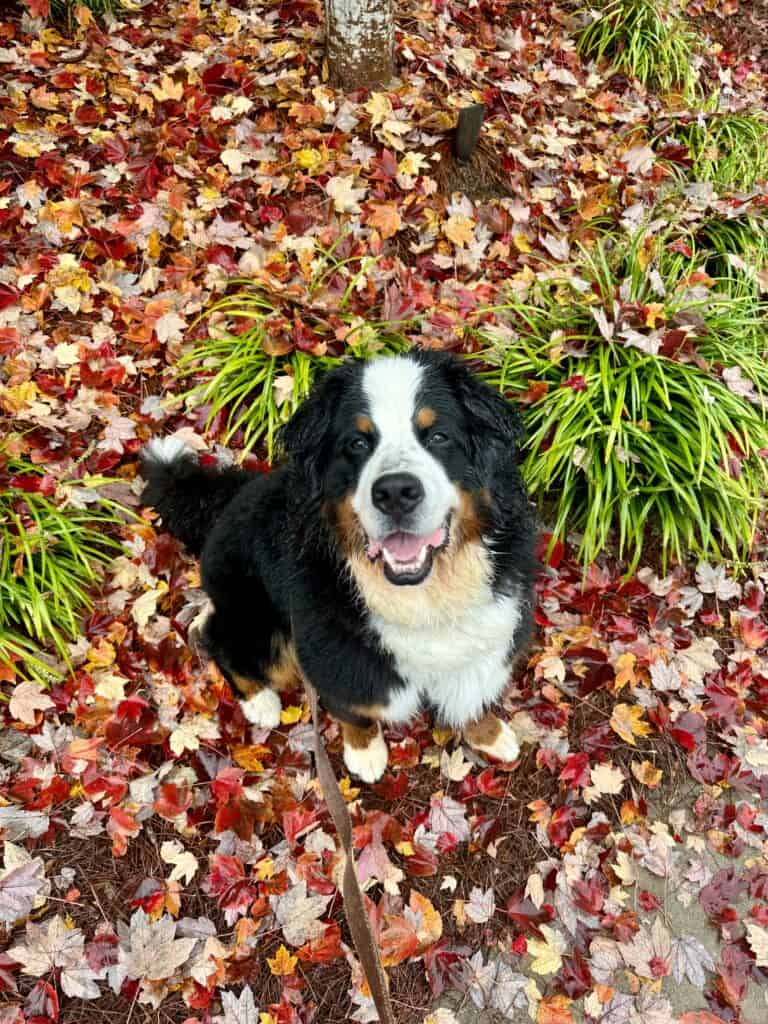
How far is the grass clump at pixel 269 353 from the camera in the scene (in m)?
3.93

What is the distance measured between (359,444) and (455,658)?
0.94m

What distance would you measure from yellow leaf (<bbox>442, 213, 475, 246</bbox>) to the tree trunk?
1.33 m

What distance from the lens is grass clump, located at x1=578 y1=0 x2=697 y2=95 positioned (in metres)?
5.70

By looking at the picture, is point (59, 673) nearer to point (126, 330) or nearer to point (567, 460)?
point (126, 330)

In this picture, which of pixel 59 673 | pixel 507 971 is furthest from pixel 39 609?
pixel 507 971

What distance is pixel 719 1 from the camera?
22.3 feet

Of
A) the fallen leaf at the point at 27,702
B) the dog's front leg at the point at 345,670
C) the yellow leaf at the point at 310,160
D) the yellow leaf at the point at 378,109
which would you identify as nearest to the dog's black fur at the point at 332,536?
the dog's front leg at the point at 345,670

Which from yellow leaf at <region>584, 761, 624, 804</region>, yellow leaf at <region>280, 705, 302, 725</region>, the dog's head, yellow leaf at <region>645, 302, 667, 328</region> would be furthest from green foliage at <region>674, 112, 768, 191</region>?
yellow leaf at <region>280, 705, 302, 725</region>

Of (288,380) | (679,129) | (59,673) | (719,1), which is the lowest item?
(59,673)

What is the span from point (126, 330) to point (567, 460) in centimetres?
281

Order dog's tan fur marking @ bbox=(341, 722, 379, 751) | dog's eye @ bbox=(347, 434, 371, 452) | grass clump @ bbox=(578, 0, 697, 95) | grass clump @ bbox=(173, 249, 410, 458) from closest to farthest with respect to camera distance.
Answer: dog's eye @ bbox=(347, 434, 371, 452) → dog's tan fur marking @ bbox=(341, 722, 379, 751) → grass clump @ bbox=(173, 249, 410, 458) → grass clump @ bbox=(578, 0, 697, 95)

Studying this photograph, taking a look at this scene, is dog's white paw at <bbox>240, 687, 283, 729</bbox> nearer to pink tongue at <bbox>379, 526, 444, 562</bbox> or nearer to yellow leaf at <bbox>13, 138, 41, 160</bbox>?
pink tongue at <bbox>379, 526, 444, 562</bbox>

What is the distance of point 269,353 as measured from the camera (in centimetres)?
397

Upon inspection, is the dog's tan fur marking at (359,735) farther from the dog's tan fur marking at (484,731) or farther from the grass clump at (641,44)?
the grass clump at (641,44)
